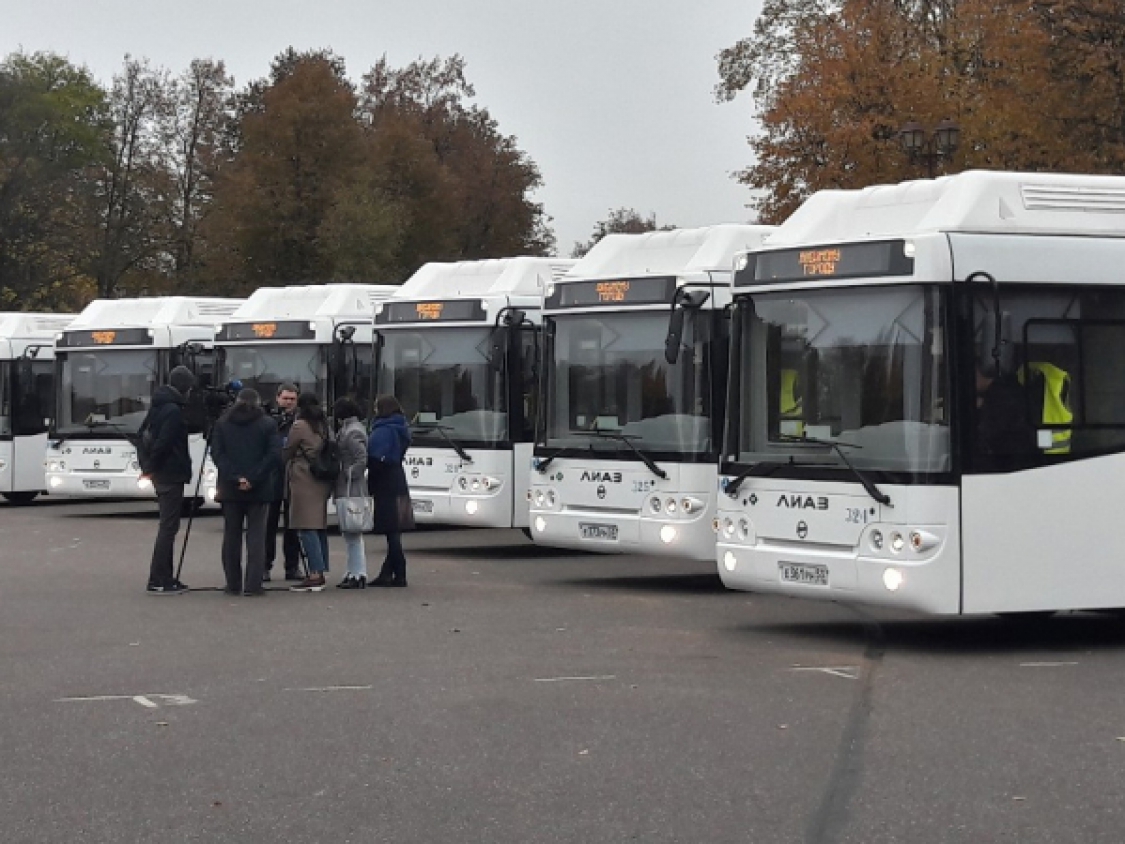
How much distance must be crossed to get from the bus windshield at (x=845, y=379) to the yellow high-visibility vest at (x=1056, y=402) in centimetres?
84

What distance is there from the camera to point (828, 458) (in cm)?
1469

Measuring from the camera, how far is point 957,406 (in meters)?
14.1

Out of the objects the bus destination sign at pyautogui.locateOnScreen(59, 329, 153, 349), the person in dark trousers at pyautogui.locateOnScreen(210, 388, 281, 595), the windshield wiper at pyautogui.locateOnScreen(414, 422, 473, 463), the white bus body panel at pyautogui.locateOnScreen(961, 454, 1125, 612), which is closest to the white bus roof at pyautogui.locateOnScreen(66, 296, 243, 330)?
the bus destination sign at pyautogui.locateOnScreen(59, 329, 153, 349)

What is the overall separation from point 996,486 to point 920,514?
0.57 meters

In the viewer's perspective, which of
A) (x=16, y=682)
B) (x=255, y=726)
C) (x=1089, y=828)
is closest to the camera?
(x=1089, y=828)

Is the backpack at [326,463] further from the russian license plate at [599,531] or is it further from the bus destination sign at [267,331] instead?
the bus destination sign at [267,331]

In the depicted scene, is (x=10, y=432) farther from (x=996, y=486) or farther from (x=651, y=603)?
(x=996, y=486)

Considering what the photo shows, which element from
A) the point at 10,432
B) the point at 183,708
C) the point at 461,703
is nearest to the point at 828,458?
the point at 461,703

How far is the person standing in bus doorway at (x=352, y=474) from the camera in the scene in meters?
19.5

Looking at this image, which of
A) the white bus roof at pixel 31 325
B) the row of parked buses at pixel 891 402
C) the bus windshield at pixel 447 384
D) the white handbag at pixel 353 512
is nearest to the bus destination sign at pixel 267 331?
the bus windshield at pixel 447 384

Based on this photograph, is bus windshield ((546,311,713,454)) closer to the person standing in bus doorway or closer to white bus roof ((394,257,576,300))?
the person standing in bus doorway

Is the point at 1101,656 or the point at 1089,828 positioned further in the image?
the point at 1101,656

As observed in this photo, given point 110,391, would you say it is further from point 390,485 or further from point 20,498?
point 390,485

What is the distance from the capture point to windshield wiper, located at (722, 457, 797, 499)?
15.2 m
